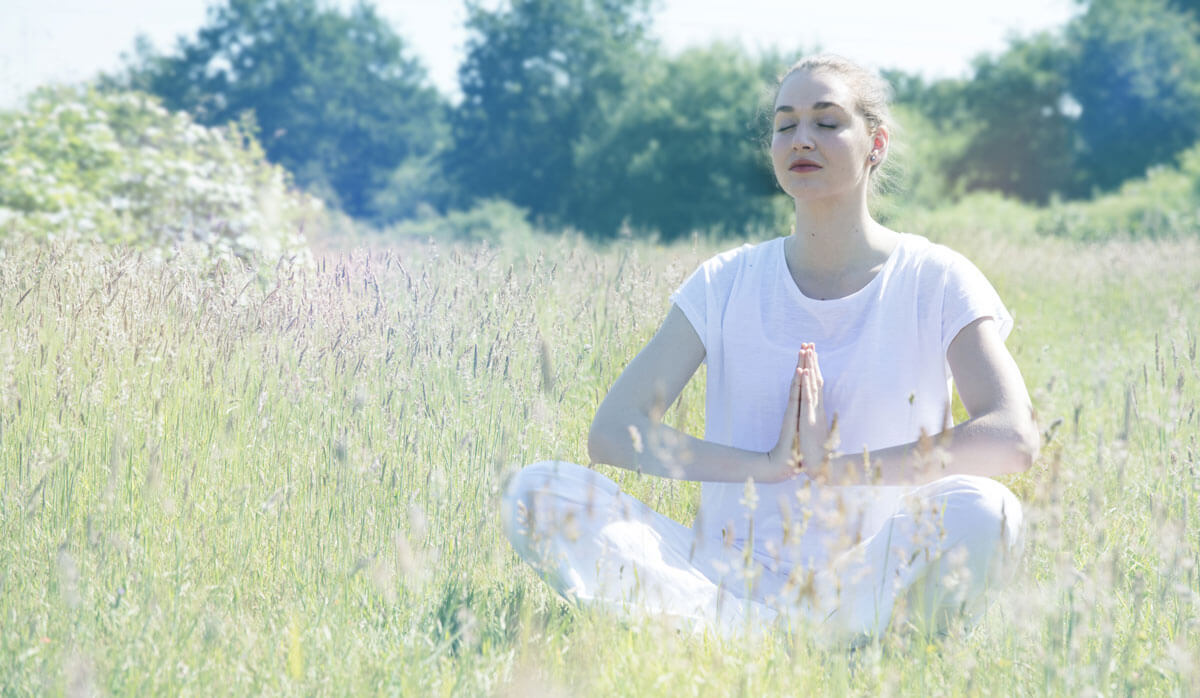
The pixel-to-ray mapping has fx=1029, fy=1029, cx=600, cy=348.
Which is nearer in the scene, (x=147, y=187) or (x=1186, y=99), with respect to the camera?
(x=147, y=187)

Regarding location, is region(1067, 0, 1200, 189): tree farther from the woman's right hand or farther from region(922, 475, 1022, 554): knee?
the woman's right hand

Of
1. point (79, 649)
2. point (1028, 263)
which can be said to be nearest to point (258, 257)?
point (79, 649)

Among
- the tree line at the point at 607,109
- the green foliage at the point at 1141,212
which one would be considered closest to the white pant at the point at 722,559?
the green foliage at the point at 1141,212

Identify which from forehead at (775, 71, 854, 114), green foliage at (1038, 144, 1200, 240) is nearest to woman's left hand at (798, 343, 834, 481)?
forehead at (775, 71, 854, 114)

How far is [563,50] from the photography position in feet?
119

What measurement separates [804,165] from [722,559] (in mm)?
1032

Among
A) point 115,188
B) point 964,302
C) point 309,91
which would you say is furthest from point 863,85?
point 309,91

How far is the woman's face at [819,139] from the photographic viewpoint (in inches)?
105

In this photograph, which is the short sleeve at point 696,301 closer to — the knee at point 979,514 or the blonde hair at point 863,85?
the blonde hair at point 863,85

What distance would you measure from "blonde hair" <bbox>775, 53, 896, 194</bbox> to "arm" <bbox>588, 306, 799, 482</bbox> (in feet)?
2.39

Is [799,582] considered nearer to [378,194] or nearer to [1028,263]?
[1028,263]

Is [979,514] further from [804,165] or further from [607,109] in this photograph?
[607,109]

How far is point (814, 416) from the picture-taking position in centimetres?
235

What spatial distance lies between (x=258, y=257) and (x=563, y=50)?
3314cm
